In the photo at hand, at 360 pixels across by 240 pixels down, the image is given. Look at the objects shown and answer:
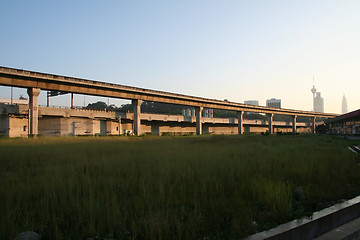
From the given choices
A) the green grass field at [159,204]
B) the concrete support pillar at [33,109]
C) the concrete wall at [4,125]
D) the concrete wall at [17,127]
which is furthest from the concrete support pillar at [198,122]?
the green grass field at [159,204]

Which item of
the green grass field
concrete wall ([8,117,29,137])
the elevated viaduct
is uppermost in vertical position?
the elevated viaduct

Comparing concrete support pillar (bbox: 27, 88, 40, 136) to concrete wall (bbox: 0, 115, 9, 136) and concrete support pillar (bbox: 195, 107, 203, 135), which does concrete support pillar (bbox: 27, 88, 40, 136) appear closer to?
concrete wall (bbox: 0, 115, 9, 136)

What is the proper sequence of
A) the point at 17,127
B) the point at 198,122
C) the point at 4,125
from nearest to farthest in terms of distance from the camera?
1. the point at 4,125
2. the point at 17,127
3. the point at 198,122

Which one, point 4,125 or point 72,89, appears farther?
point 4,125

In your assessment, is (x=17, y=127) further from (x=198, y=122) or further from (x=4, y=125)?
(x=198, y=122)

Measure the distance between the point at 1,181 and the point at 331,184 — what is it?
32.0 feet

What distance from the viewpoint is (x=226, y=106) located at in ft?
212

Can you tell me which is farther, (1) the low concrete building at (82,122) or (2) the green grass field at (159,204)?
(1) the low concrete building at (82,122)

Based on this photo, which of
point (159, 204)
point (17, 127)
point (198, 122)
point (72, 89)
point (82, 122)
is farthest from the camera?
point (198, 122)

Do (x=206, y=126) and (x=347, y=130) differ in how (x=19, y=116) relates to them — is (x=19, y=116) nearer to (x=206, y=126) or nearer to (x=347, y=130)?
(x=206, y=126)

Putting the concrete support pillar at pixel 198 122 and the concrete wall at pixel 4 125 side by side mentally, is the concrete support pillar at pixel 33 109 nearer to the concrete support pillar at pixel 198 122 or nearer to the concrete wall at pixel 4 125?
the concrete wall at pixel 4 125

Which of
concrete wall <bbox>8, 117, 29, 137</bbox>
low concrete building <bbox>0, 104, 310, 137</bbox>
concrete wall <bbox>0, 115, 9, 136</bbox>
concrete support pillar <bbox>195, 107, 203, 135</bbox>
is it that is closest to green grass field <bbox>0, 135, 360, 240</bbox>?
concrete wall <bbox>8, 117, 29, 137</bbox>

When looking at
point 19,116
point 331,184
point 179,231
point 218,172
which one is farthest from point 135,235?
point 19,116

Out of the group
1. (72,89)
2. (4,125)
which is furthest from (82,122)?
(4,125)
